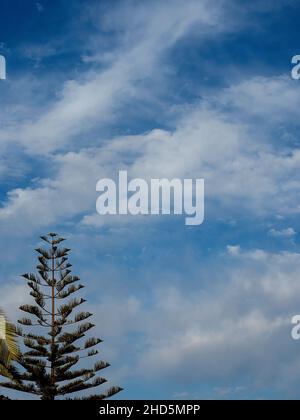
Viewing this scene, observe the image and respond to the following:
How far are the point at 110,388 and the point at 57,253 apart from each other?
6.12 metres

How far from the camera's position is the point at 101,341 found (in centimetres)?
2775

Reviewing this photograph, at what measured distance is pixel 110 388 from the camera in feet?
90.3
